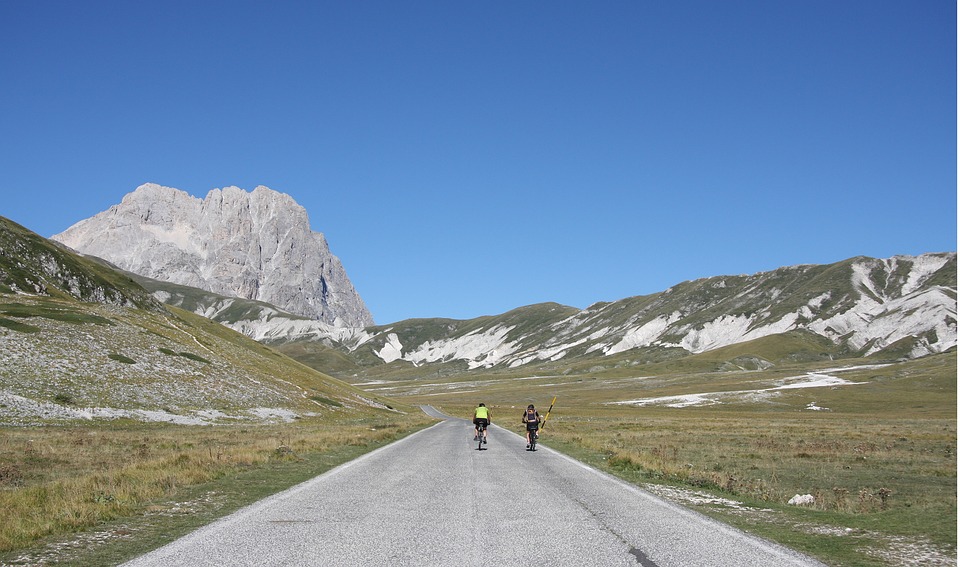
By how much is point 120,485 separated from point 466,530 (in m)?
9.70

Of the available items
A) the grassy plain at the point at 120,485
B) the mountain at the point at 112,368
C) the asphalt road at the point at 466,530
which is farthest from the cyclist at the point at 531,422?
the mountain at the point at 112,368

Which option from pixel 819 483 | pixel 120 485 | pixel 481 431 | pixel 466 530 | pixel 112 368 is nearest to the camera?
pixel 466 530

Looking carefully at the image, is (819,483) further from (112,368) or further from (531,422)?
(112,368)

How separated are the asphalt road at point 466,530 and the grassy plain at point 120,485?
1.03m

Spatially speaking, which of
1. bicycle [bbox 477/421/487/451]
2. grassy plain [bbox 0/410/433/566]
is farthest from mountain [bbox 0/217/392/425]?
bicycle [bbox 477/421/487/451]

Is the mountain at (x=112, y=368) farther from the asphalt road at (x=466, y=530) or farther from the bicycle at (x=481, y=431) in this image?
the asphalt road at (x=466, y=530)

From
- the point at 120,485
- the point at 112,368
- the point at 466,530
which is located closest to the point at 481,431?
the point at 120,485

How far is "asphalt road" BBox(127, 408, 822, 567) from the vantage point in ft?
31.0

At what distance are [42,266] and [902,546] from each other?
10737 centimetres

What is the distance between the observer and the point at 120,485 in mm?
16469

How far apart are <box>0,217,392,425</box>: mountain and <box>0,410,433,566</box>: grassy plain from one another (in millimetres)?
12964

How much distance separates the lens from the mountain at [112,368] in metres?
47.0

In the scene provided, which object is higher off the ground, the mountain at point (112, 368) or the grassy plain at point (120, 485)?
the mountain at point (112, 368)

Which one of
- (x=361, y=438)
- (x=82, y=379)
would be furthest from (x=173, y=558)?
(x=82, y=379)
